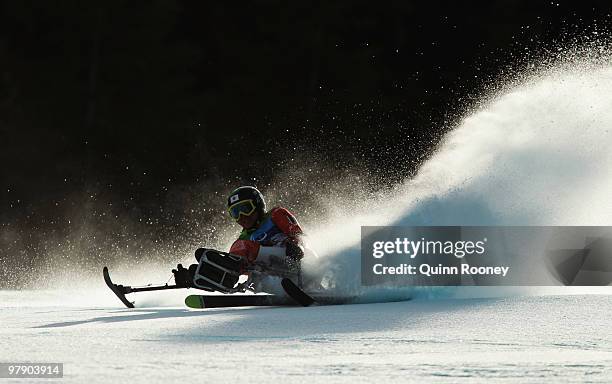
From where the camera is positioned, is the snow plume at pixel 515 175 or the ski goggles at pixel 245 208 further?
the snow plume at pixel 515 175

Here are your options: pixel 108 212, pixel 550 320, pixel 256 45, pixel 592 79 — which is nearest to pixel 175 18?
pixel 256 45

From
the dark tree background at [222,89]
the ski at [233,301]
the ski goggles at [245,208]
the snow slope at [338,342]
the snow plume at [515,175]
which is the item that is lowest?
the snow slope at [338,342]

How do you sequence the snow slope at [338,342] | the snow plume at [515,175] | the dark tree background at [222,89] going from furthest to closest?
the dark tree background at [222,89], the snow plume at [515,175], the snow slope at [338,342]

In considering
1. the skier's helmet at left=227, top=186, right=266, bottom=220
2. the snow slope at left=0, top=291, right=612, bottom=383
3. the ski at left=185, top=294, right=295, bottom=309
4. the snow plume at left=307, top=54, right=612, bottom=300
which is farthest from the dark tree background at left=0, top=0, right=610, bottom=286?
the snow slope at left=0, top=291, right=612, bottom=383

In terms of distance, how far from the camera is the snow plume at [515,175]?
39.2ft

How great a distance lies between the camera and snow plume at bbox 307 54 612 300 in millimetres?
11961

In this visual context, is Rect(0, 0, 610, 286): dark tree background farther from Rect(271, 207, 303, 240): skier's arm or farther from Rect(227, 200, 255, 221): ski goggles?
Rect(271, 207, 303, 240): skier's arm

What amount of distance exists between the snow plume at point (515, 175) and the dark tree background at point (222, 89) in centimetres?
1524

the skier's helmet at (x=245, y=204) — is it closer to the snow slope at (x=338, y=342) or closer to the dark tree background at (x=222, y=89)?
the snow slope at (x=338, y=342)

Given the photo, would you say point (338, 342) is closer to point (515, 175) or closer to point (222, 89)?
point (515, 175)

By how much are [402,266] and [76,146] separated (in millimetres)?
26073

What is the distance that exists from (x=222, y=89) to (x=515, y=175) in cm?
2703

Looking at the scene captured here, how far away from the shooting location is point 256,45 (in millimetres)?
39375

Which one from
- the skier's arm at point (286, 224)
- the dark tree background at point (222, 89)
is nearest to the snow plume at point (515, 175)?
the skier's arm at point (286, 224)
